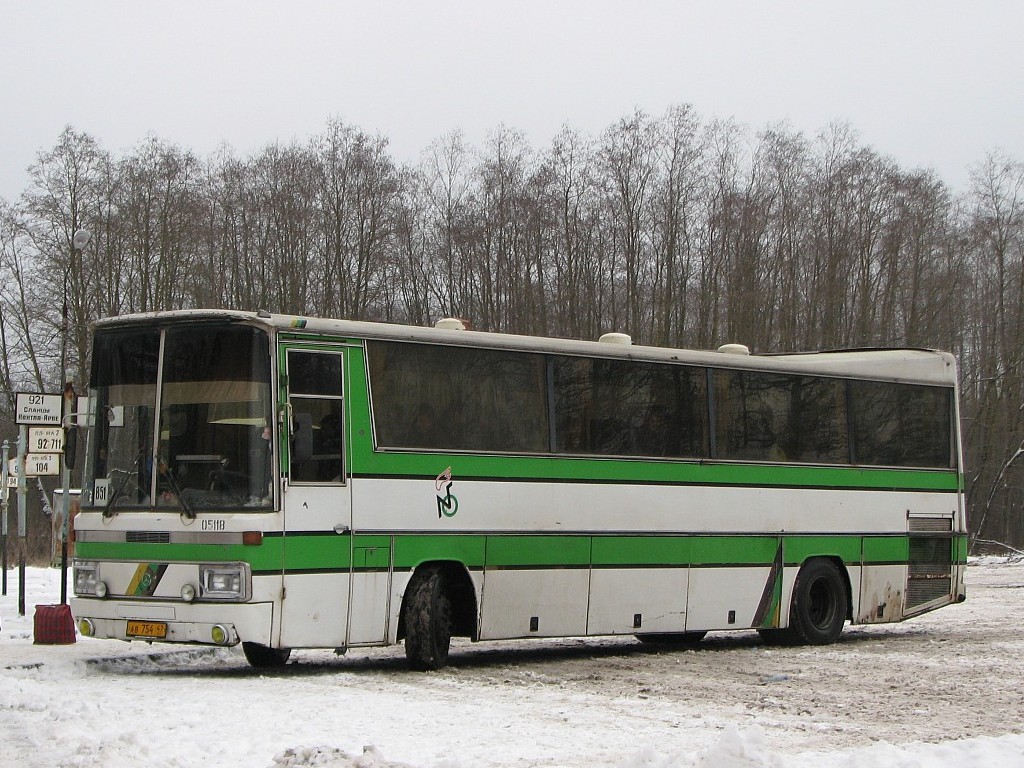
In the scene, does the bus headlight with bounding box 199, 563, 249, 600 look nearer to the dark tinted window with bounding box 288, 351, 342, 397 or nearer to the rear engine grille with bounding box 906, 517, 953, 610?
the dark tinted window with bounding box 288, 351, 342, 397

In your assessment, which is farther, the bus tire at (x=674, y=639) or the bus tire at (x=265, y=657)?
the bus tire at (x=674, y=639)

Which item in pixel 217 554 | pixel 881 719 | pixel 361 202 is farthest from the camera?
pixel 361 202

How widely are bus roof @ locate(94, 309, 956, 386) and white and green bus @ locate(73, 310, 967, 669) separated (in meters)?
0.04

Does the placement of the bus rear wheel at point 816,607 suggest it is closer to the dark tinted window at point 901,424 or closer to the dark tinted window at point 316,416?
the dark tinted window at point 901,424

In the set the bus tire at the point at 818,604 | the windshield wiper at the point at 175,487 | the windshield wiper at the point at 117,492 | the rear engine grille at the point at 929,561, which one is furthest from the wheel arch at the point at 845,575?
the windshield wiper at the point at 117,492

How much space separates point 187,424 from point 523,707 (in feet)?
14.1

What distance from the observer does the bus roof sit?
1325 centimetres

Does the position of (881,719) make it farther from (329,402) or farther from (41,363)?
(41,363)

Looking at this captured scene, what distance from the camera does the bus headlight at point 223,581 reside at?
1250cm

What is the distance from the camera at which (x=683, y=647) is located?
17.8 meters

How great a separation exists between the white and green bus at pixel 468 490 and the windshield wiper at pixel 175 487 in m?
0.02

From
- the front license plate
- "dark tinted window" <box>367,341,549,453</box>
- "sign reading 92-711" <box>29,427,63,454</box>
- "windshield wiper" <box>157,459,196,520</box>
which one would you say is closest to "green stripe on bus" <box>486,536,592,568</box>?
"dark tinted window" <box>367,341,549,453</box>

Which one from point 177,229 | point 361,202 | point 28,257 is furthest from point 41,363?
point 361,202

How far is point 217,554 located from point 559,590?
13.5 feet
